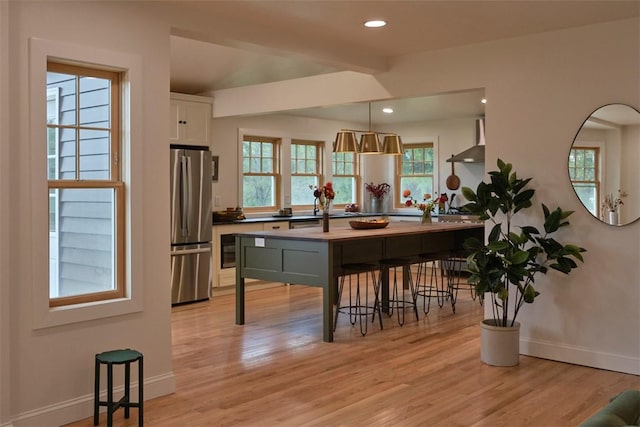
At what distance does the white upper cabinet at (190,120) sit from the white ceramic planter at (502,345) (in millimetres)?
4314

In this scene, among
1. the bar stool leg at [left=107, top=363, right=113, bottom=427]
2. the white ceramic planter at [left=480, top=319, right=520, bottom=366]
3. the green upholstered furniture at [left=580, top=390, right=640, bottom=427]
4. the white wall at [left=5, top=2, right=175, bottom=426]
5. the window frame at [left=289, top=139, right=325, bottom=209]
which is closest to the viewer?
the green upholstered furniture at [left=580, top=390, right=640, bottom=427]

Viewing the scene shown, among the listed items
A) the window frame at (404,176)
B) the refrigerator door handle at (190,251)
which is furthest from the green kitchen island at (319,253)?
the window frame at (404,176)

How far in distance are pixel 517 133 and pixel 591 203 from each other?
2.60ft

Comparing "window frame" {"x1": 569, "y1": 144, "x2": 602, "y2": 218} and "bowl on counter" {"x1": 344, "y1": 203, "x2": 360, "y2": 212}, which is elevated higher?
"window frame" {"x1": 569, "y1": 144, "x2": 602, "y2": 218}

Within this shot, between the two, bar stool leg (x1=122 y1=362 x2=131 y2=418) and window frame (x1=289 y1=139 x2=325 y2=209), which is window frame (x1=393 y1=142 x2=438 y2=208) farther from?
bar stool leg (x1=122 y1=362 x2=131 y2=418)

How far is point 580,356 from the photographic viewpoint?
463 cm

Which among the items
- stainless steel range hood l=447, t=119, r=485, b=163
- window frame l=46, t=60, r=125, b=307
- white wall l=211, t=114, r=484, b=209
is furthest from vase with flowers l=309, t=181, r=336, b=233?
stainless steel range hood l=447, t=119, r=485, b=163

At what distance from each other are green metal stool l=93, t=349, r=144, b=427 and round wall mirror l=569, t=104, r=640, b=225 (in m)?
3.35

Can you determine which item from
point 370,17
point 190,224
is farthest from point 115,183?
point 190,224

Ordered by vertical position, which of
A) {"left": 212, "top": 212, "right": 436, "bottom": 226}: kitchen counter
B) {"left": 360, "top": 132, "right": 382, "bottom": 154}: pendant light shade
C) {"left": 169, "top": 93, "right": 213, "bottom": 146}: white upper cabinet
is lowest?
{"left": 212, "top": 212, "right": 436, "bottom": 226}: kitchen counter

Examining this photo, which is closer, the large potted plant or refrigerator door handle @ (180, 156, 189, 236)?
the large potted plant

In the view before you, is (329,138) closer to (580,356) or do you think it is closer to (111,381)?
(580,356)

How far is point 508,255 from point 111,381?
283cm

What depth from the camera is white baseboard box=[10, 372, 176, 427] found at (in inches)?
130
